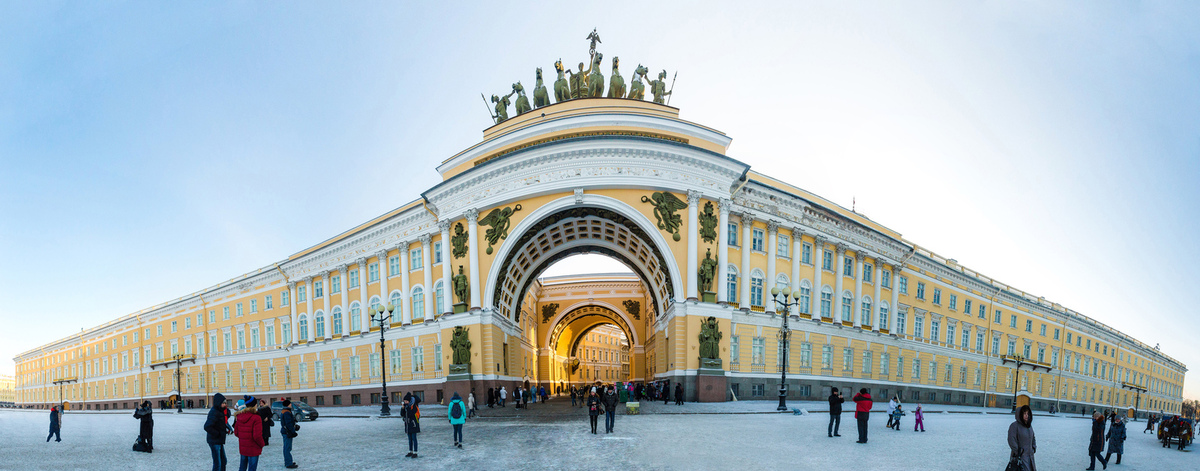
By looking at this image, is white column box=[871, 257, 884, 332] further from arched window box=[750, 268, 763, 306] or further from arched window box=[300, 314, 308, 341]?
arched window box=[300, 314, 308, 341]

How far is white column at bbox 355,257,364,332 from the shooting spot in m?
41.9

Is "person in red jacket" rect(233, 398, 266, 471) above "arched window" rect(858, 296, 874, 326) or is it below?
below

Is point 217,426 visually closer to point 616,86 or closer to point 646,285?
point 616,86

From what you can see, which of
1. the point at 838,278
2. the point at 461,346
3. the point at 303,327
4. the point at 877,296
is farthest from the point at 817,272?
the point at 303,327

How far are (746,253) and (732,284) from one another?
2025 millimetres

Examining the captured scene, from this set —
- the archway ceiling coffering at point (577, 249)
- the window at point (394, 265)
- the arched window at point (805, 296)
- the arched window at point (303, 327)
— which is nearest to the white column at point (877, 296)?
the arched window at point (805, 296)

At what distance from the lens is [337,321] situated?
44.8 metres

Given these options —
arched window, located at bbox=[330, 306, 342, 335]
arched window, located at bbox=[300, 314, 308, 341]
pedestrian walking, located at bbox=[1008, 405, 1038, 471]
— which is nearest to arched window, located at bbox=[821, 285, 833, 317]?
pedestrian walking, located at bbox=[1008, 405, 1038, 471]

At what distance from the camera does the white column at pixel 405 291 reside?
39031 mm

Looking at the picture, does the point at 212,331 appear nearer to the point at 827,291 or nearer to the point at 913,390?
the point at 827,291

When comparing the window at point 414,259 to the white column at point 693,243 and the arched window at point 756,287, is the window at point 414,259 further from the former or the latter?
the arched window at point 756,287

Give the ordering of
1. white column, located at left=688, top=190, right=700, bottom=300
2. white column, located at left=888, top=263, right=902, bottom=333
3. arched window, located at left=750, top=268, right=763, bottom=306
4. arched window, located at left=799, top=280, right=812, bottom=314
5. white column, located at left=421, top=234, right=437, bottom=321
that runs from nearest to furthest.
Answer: white column, located at left=688, top=190, right=700, bottom=300
arched window, located at left=750, top=268, right=763, bottom=306
arched window, located at left=799, top=280, right=812, bottom=314
white column, located at left=421, top=234, right=437, bottom=321
white column, located at left=888, top=263, right=902, bottom=333

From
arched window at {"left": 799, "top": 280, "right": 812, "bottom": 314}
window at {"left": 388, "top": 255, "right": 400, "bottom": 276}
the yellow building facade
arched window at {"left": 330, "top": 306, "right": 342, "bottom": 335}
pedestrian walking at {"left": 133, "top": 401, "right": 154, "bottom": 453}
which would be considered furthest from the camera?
arched window at {"left": 330, "top": 306, "right": 342, "bottom": 335}

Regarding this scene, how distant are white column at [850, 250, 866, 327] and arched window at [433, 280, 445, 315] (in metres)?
28.0
